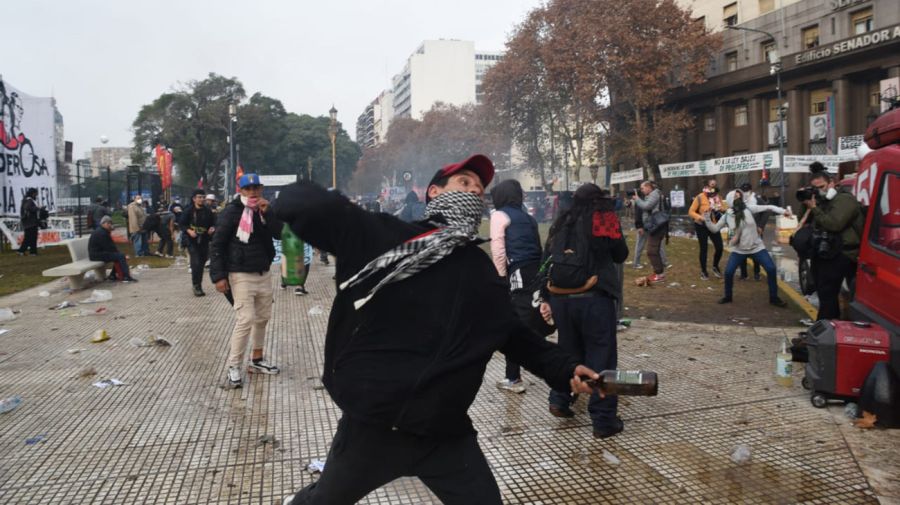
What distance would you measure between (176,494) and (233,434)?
2.98ft

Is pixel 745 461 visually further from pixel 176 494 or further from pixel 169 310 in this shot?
pixel 169 310

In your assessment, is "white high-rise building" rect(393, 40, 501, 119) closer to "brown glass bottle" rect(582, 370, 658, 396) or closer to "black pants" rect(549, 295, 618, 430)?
"black pants" rect(549, 295, 618, 430)

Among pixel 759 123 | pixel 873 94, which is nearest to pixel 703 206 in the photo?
pixel 873 94

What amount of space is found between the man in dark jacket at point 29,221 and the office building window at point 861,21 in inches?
1382

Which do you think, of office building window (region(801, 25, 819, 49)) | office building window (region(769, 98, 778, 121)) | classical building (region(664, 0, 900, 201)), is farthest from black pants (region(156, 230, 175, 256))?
office building window (region(801, 25, 819, 49))

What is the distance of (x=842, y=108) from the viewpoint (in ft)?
105

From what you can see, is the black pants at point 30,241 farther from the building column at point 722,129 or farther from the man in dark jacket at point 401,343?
the building column at point 722,129

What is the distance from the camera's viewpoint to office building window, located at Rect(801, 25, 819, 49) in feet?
114

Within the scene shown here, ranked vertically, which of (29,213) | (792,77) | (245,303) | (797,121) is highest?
(792,77)

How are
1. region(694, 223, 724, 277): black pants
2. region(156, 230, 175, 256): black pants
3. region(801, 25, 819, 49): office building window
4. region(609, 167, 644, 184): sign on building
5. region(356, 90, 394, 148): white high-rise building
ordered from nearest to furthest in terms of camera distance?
region(694, 223, 724, 277): black pants < region(156, 230, 175, 256): black pants < region(609, 167, 644, 184): sign on building < region(801, 25, 819, 49): office building window < region(356, 90, 394, 148): white high-rise building

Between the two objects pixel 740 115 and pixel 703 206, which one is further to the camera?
pixel 740 115

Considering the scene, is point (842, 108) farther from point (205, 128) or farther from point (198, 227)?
point (205, 128)

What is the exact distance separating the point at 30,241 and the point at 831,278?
62.3 feet

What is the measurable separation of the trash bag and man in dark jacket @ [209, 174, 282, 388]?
15.5ft
